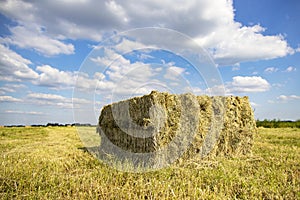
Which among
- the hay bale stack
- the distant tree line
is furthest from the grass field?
the distant tree line

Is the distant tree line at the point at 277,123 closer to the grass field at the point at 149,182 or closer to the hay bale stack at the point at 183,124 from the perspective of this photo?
the hay bale stack at the point at 183,124

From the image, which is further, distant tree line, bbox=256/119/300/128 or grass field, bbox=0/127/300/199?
distant tree line, bbox=256/119/300/128

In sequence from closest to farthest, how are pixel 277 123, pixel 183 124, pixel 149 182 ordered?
1. pixel 149 182
2. pixel 183 124
3. pixel 277 123

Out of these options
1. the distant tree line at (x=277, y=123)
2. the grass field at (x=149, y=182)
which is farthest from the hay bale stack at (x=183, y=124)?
the distant tree line at (x=277, y=123)

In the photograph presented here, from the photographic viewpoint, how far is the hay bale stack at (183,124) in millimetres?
6559

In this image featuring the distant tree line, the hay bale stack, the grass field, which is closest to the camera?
the grass field

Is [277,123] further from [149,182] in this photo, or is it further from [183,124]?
[149,182]

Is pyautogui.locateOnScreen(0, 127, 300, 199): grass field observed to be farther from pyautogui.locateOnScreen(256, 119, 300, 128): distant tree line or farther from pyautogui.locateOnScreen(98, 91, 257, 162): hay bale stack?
pyautogui.locateOnScreen(256, 119, 300, 128): distant tree line

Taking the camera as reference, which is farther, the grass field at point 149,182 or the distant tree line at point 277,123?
the distant tree line at point 277,123

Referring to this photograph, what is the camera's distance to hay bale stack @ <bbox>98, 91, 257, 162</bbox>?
21.5 ft

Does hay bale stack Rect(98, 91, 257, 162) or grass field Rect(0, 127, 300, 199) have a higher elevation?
hay bale stack Rect(98, 91, 257, 162)

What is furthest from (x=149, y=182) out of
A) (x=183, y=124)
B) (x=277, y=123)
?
(x=277, y=123)

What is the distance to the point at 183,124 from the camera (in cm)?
696

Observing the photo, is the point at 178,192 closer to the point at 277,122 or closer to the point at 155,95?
the point at 155,95
